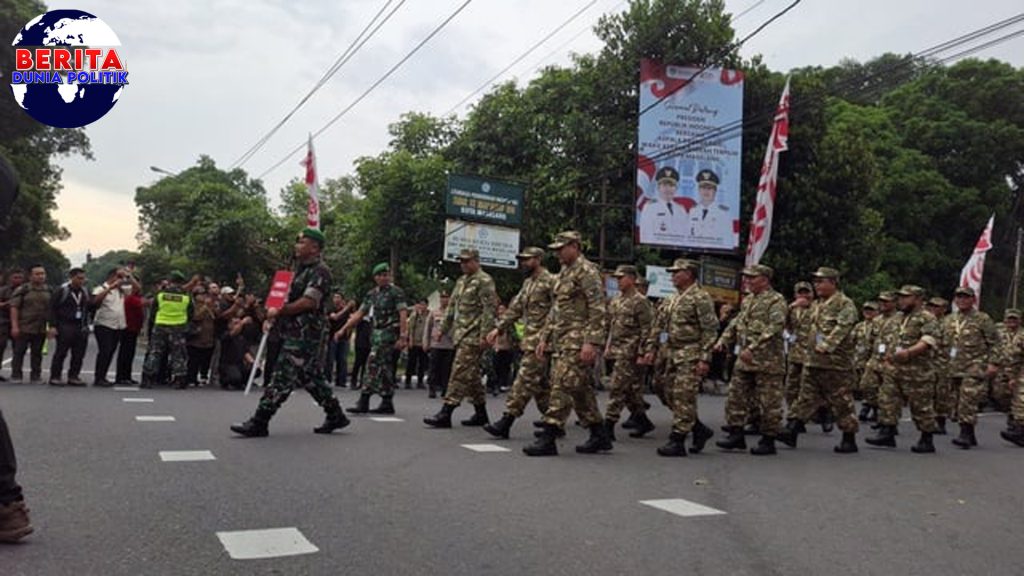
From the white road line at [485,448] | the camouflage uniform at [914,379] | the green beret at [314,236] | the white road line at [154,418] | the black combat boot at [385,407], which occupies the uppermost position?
the green beret at [314,236]

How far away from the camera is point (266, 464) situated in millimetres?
5934

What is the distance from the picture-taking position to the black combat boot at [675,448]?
7.40 m

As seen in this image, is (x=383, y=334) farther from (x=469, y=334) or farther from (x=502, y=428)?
(x=502, y=428)

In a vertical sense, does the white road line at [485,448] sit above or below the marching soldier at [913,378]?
below

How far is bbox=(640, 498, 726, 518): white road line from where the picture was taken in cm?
503

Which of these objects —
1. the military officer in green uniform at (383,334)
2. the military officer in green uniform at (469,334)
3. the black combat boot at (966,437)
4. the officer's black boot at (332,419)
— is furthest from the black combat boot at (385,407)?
the black combat boot at (966,437)

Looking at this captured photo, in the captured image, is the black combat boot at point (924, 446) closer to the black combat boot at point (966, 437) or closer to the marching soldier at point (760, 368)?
the black combat boot at point (966, 437)

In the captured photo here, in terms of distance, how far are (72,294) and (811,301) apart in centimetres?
997

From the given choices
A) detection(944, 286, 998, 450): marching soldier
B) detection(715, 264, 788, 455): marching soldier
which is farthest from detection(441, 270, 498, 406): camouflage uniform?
detection(944, 286, 998, 450): marching soldier

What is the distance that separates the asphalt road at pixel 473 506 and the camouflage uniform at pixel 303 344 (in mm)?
427

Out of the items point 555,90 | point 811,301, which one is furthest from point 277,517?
point 555,90

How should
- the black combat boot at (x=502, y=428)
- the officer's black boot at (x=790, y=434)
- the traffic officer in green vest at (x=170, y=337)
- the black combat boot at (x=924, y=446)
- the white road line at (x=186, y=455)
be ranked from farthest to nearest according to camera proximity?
the traffic officer in green vest at (x=170, y=337) < the black combat boot at (x=924, y=446) < the officer's black boot at (x=790, y=434) < the black combat boot at (x=502, y=428) < the white road line at (x=186, y=455)

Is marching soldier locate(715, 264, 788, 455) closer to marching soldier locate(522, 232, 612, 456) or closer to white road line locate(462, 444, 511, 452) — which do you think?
marching soldier locate(522, 232, 612, 456)

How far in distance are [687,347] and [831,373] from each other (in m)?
1.97
